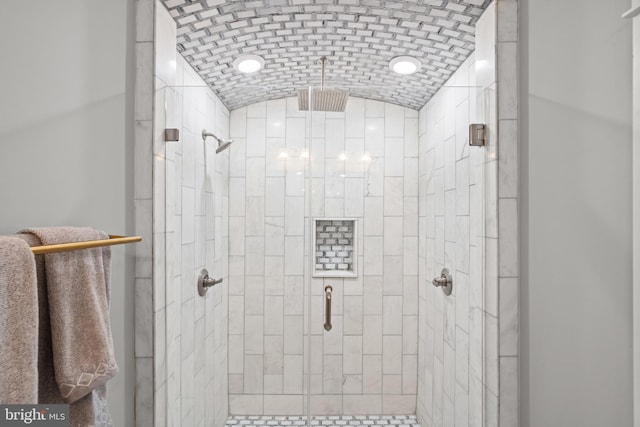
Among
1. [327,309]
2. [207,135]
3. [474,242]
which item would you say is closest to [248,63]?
[207,135]

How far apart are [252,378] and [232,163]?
89cm

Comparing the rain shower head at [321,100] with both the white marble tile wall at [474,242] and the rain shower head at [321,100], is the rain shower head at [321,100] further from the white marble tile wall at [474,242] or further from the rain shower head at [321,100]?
the white marble tile wall at [474,242]

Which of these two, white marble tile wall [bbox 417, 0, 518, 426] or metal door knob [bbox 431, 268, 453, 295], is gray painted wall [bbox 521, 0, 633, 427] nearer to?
white marble tile wall [bbox 417, 0, 518, 426]

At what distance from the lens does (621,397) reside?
1358 millimetres

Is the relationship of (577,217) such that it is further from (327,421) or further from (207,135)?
(207,135)

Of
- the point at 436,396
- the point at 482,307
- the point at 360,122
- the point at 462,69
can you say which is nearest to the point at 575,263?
the point at 482,307

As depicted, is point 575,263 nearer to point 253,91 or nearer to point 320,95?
point 320,95

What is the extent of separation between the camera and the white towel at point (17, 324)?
71 cm

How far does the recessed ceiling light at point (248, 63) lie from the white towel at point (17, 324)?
4.70ft

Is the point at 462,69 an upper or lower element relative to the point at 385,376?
upper

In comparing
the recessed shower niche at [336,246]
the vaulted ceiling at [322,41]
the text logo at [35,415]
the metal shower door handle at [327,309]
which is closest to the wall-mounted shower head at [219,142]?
the vaulted ceiling at [322,41]

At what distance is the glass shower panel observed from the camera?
5.33 feet

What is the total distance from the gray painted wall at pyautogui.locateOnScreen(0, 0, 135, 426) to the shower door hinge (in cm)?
126

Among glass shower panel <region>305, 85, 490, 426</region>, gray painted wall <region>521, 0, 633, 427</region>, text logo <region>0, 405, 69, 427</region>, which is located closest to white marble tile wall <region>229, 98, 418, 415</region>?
glass shower panel <region>305, 85, 490, 426</region>
